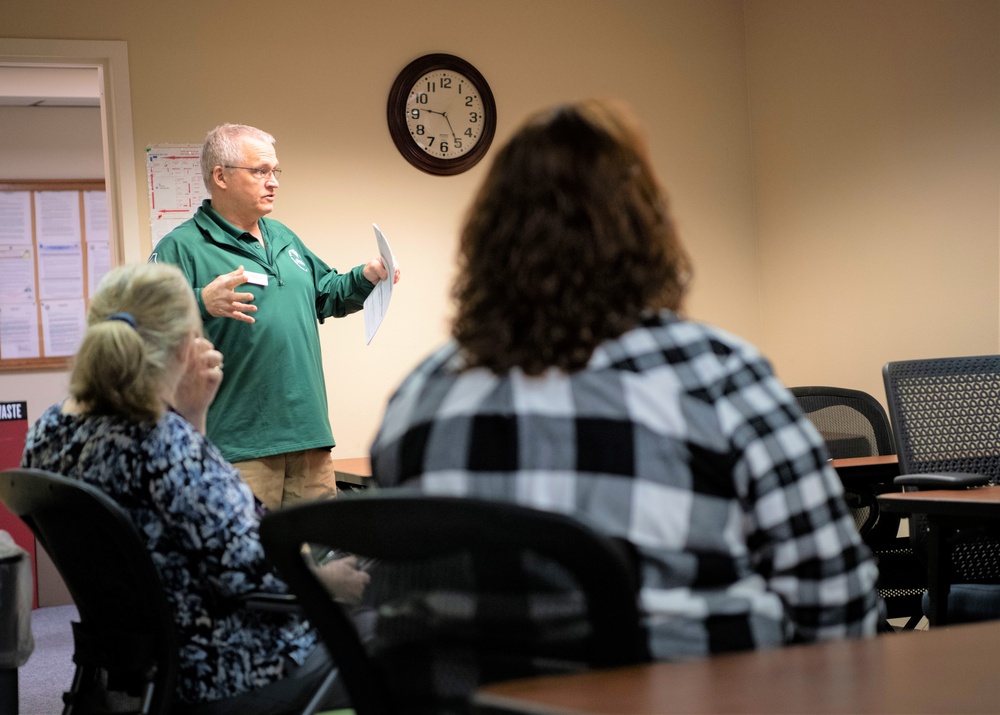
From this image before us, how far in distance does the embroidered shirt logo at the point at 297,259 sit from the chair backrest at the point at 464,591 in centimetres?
249

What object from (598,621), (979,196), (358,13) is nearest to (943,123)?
(979,196)

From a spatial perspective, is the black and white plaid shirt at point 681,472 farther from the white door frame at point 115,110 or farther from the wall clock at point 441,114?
the wall clock at point 441,114

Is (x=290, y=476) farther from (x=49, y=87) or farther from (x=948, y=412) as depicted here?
(x=49, y=87)

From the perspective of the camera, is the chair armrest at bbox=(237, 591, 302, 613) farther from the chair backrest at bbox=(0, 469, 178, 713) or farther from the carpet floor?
the carpet floor

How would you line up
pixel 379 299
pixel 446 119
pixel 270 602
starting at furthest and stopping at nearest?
pixel 446 119, pixel 379 299, pixel 270 602

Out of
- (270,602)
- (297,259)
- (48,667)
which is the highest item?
(297,259)

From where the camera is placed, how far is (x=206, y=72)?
4.34 metres

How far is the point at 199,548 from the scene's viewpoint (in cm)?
163

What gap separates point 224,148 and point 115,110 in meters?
1.15

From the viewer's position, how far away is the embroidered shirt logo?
336cm

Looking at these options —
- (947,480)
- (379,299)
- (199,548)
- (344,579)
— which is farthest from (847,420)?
(344,579)

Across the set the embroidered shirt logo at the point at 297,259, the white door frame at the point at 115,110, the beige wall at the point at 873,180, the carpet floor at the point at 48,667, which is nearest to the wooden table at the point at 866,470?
the beige wall at the point at 873,180

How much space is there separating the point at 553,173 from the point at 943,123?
3593mm

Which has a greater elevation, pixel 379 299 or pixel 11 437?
pixel 379 299
